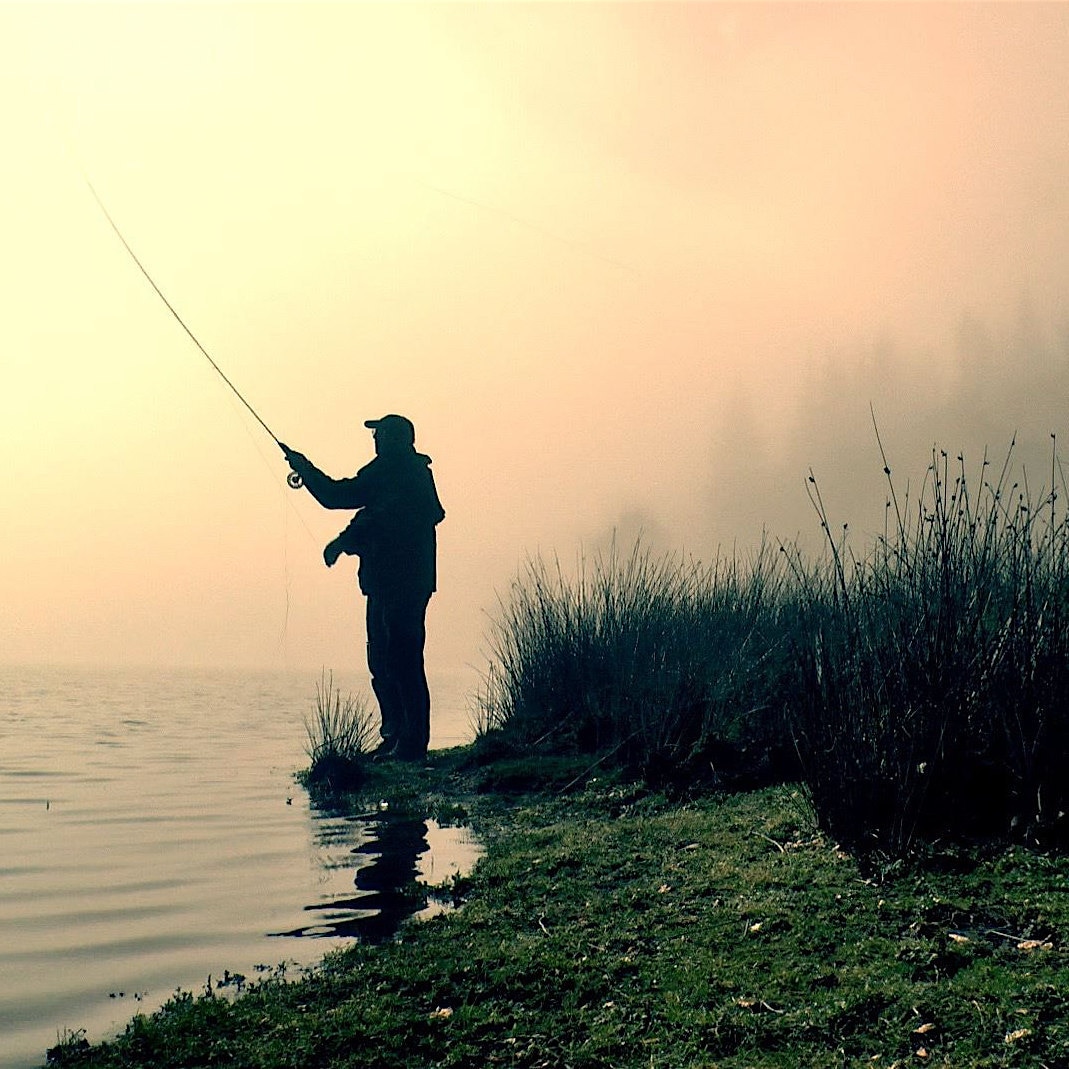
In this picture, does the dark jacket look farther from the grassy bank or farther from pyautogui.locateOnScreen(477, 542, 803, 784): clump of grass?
the grassy bank

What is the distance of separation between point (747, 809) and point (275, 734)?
14.7m

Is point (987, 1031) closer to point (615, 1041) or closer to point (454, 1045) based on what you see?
point (615, 1041)

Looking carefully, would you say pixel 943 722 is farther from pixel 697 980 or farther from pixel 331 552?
pixel 331 552

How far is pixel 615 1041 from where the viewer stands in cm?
455

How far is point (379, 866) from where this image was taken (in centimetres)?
827

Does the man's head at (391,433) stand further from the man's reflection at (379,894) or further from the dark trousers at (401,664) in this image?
the man's reflection at (379,894)

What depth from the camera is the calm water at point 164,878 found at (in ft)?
19.1

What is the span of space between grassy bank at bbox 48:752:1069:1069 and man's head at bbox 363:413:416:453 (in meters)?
8.56

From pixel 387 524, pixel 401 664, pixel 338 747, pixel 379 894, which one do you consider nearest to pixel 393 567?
pixel 387 524

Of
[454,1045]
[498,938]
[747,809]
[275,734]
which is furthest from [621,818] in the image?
[275,734]

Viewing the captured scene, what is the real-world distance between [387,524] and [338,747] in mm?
3077

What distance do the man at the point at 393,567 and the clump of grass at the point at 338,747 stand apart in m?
1.00

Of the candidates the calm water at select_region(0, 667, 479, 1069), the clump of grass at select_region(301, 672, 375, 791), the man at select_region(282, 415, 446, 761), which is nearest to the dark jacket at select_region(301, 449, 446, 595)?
the man at select_region(282, 415, 446, 761)

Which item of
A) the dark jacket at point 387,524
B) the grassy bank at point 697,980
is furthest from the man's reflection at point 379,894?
the dark jacket at point 387,524
